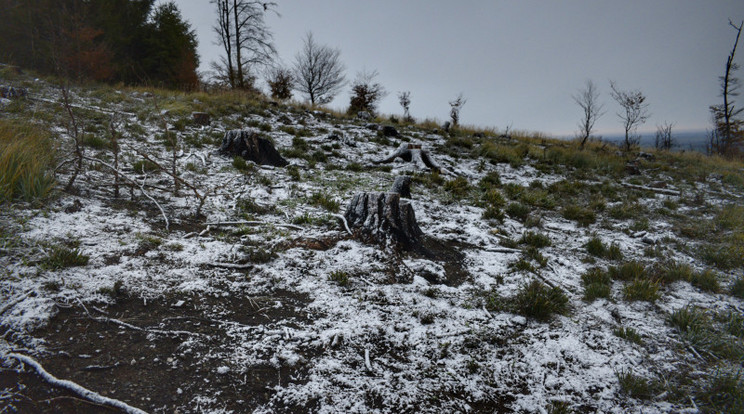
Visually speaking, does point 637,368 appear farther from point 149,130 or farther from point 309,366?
point 149,130

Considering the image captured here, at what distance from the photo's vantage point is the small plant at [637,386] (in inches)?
90.5

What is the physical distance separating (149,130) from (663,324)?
10964 mm

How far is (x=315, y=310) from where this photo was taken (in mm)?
3027

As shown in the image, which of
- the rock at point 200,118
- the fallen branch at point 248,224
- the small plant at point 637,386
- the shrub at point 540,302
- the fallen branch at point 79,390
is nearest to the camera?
the fallen branch at point 79,390

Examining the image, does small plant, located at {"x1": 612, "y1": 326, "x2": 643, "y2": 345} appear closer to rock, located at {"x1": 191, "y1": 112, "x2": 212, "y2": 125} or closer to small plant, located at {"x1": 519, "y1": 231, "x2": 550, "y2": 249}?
small plant, located at {"x1": 519, "y1": 231, "x2": 550, "y2": 249}

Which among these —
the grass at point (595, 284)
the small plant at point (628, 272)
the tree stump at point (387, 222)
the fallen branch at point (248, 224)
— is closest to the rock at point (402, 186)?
the tree stump at point (387, 222)

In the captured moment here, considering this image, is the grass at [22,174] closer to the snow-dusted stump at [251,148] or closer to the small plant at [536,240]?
the snow-dusted stump at [251,148]

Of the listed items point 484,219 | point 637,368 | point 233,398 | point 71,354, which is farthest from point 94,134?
point 637,368

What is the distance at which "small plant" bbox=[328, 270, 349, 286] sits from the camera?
11.3ft

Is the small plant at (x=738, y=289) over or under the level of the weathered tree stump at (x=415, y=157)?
under

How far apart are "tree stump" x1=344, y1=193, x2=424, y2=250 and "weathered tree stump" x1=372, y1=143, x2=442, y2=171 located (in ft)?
14.0

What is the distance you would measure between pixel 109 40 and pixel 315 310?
22456 millimetres

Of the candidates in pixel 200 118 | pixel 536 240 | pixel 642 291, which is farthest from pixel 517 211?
pixel 200 118

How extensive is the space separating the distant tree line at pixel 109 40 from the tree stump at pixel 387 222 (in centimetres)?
1225
